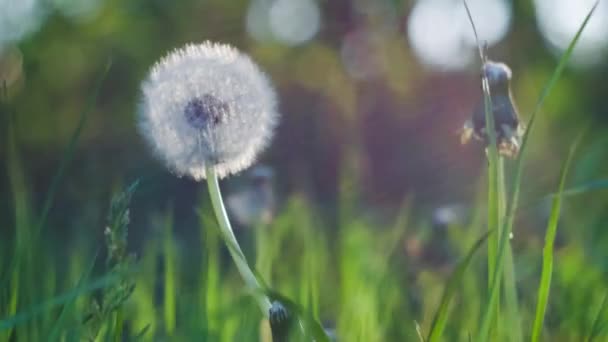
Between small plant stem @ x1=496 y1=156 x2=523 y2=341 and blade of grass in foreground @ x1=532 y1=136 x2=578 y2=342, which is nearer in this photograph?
blade of grass in foreground @ x1=532 y1=136 x2=578 y2=342

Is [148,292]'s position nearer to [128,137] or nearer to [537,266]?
[537,266]

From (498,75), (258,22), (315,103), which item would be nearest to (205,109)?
(498,75)

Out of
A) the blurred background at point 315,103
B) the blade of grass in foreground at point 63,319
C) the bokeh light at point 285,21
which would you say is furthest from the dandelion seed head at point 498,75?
the bokeh light at point 285,21

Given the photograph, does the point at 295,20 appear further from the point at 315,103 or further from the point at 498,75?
the point at 498,75

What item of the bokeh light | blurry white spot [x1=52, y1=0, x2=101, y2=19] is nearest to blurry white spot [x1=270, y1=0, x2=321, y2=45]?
the bokeh light

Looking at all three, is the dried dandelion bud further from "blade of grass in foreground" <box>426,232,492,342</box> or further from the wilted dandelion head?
"blade of grass in foreground" <box>426,232,492,342</box>
